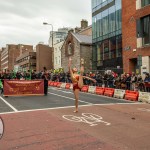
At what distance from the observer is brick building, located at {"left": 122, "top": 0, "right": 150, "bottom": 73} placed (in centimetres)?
2662

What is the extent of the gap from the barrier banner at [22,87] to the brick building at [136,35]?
10.7m

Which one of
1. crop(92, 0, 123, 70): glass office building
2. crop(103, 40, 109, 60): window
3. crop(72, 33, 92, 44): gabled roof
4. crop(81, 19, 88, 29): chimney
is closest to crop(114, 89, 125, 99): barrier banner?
crop(92, 0, 123, 70): glass office building

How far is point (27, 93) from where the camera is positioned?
1933 cm

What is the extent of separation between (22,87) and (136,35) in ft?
44.1

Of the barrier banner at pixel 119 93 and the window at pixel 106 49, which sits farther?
the window at pixel 106 49

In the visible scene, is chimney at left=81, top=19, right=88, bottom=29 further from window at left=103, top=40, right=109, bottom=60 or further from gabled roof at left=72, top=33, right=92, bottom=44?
window at left=103, top=40, right=109, bottom=60

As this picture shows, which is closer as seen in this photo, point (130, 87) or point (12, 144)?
point (12, 144)

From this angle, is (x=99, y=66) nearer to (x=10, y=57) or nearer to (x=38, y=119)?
(x=38, y=119)

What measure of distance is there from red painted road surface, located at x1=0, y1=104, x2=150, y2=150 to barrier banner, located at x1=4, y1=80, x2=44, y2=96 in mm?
7543

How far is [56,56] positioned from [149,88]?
45.5 meters

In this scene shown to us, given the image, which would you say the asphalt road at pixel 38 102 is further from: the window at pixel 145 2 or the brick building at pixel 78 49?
the brick building at pixel 78 49

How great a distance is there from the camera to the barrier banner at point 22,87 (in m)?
18.8

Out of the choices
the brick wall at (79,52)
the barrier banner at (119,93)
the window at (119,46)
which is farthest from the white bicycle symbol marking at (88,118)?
the brick wall at (79,52)

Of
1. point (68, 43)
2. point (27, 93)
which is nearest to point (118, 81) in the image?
point (27, 93)
